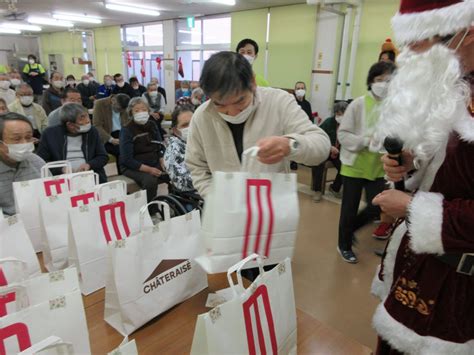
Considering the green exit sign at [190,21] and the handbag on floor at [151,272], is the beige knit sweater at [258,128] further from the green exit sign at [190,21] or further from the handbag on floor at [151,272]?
the green exit sign at [190,21]

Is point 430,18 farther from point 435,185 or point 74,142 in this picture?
point 74,142

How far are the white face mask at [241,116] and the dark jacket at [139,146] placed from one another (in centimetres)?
214

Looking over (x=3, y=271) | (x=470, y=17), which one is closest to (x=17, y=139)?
(x=3, y=271)

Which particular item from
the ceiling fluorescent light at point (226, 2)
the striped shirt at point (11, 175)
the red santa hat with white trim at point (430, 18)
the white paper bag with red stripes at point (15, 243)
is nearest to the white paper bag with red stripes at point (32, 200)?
the white paper bag with red stripes at point (15, 243)

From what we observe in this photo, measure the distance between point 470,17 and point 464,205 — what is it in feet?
1.38

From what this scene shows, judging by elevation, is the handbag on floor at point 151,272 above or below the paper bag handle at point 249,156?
below

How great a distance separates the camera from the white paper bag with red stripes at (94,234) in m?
1.17

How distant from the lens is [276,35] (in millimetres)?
6938

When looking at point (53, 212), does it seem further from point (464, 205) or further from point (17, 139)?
point (464, 205)

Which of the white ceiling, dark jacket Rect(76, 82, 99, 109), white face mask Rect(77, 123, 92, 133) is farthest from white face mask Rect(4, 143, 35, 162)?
dark jacket Rect(76, 82, 99, 109)

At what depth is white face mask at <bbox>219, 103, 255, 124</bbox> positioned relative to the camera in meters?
1.21

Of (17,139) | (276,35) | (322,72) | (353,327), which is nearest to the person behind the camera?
(17,139)

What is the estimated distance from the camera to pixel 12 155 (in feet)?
5.96

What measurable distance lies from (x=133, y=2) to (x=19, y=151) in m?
6.34
